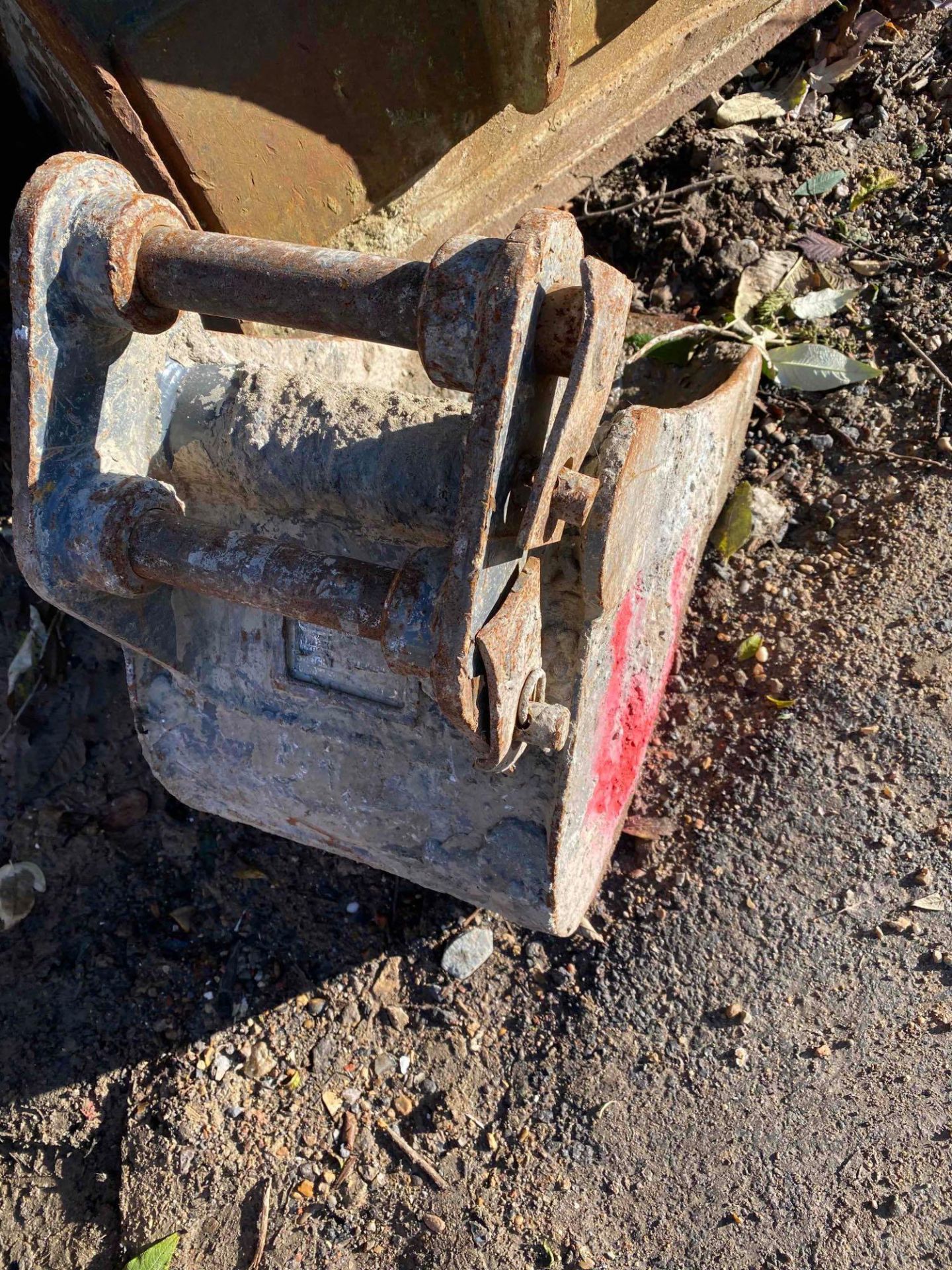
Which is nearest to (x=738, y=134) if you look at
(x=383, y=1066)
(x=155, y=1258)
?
(x=383, y=1066)

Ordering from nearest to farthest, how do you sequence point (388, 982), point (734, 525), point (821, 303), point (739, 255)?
point (388, 982)
point (734, 525)
point (821, 303)
point (739, 255)

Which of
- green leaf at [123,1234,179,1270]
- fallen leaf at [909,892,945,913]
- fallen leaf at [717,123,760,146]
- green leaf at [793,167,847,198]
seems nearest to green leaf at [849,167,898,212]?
green leaf at [793,167,847,198]

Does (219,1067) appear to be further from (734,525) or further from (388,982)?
(734,525)

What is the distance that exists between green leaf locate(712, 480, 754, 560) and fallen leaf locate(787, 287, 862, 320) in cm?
70

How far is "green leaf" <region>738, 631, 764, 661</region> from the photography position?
9.04ft

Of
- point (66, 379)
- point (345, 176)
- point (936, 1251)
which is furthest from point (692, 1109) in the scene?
point (345, 176)

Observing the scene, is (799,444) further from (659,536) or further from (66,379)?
(66,379)

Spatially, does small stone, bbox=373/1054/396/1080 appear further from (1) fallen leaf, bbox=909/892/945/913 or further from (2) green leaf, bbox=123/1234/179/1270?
(1) fallen leaf, bbox=909/892/945/913

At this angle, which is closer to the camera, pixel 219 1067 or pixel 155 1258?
pixel 155 1258

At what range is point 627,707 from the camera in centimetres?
225

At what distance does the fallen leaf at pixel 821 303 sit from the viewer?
3.12m

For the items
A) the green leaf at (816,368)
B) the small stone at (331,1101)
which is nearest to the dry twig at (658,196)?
the green leaf at (816,368)

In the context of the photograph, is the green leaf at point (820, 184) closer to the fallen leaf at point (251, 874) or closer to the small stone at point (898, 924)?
the small stone at point (898, 924)

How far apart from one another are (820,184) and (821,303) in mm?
488
